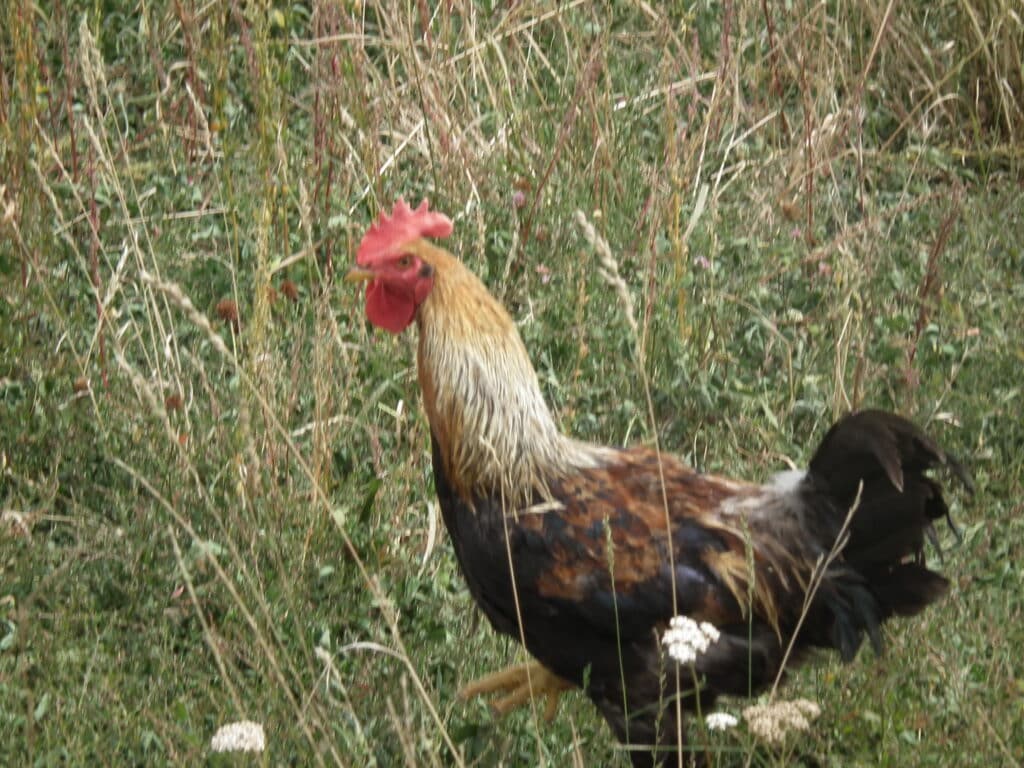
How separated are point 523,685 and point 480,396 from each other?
0.72 metres

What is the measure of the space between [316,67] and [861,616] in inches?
105

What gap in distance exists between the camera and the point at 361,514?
15.6 ft

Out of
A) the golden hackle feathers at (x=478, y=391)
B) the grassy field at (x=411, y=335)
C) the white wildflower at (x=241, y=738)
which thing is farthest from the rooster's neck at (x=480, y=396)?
the white wildflower at (x=241, y=738)

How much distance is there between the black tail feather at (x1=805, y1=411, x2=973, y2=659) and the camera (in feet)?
12.4

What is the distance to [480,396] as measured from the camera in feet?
13.1

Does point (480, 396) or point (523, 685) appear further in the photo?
point (523, 685)

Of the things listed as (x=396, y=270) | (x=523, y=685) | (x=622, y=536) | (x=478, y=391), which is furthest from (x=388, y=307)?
(x=523, y=685)

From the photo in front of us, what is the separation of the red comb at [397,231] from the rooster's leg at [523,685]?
1.06 meters

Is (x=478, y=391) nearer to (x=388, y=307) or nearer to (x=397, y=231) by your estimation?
(x=388, y=307)

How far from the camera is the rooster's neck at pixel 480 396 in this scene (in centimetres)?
399

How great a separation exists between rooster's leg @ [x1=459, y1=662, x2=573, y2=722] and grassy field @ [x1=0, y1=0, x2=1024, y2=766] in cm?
8

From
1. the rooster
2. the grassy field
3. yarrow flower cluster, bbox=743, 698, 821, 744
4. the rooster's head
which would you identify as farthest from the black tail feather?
the rooster's head

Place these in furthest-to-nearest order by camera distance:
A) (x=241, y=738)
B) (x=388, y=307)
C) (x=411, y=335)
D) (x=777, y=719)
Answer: (x=411, y=335) → (x=388, y=307) → (x=777, y=719) → (x=241, y=738)

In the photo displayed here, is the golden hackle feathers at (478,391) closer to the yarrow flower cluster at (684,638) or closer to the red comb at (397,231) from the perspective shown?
the red comb at (397,231)
